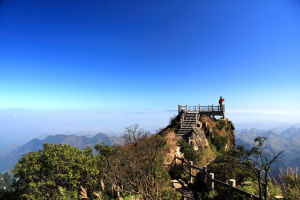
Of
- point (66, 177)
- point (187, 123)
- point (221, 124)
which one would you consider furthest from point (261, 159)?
point (221, 124)

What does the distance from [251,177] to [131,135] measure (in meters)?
11.3

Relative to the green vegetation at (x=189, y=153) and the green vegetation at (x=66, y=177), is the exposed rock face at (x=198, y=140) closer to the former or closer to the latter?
the green vegetation at (x=189, y=153)

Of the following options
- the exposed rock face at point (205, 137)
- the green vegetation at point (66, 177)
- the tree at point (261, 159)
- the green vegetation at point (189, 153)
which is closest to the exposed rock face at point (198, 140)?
the exposed rock face at point (205, 137)

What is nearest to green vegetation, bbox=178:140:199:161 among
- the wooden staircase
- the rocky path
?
the rocky path

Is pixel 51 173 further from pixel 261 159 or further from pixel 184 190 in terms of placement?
pixel 261 159

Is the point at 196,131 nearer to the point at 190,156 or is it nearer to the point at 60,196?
the point at 190,156

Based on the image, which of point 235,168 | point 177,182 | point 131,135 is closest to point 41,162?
point 131,135

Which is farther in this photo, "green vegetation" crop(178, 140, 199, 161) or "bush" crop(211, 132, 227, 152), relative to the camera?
"bush" crop(211, 132, 227, 152)

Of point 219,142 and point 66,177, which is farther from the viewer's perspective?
point 219,142

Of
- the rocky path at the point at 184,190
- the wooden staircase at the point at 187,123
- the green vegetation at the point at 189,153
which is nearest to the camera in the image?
the rocky path at the point at 184,190

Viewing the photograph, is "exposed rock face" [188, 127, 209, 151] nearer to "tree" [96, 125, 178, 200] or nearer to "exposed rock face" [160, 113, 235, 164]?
"exposed rock face" [160, 113, 235, 164]

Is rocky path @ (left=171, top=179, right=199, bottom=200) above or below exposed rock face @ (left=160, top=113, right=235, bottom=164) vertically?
below

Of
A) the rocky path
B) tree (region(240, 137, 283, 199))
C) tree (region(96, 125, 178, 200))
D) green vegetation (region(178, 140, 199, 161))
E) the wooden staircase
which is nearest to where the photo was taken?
tree (region(240, 137, 283, 199))

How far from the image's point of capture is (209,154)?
1850cm
